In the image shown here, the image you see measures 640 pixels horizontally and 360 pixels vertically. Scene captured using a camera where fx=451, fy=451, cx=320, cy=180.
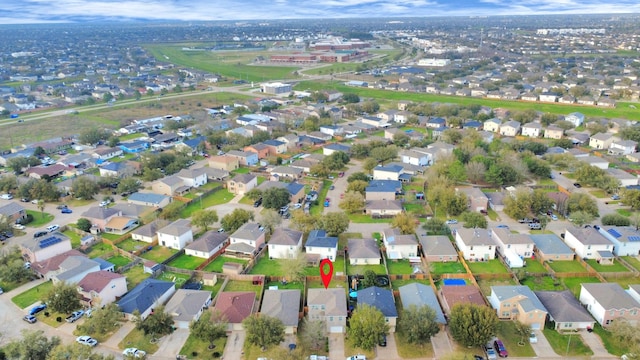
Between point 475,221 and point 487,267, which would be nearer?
point 487,267

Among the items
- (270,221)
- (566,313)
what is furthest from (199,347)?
(566,313)

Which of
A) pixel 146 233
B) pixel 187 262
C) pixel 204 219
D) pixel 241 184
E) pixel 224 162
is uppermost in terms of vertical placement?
pixel 224 162

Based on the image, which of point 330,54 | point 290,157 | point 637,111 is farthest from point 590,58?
point 290,157

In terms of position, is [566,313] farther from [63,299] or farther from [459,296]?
[63,299]

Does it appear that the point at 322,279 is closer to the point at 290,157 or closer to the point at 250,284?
the point at 250,284

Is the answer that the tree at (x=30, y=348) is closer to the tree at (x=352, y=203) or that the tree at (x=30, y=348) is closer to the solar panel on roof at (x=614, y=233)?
the tree at (x=352, y=203)

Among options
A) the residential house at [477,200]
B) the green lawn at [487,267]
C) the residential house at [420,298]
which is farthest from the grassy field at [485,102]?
the residential house at [420,298]
